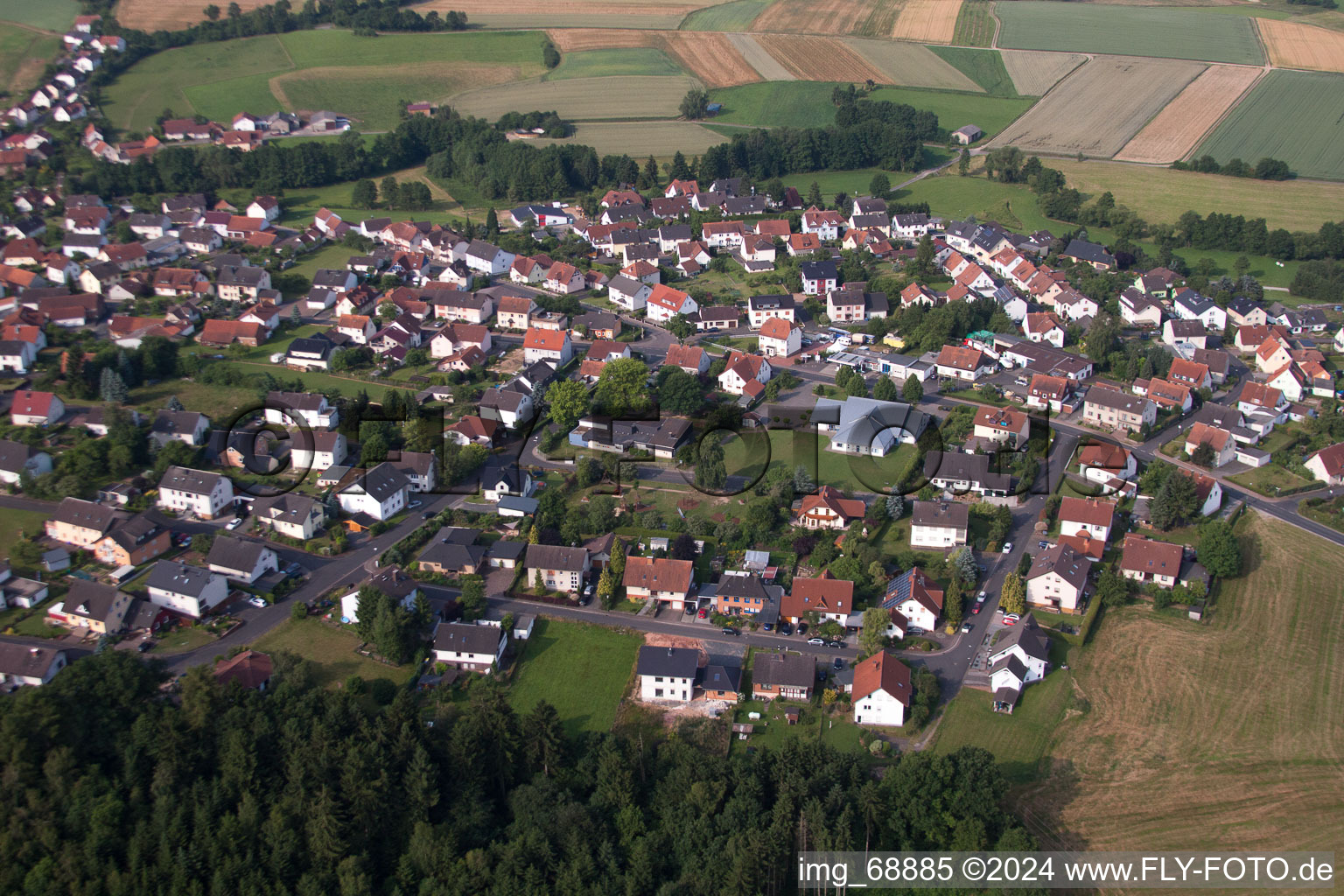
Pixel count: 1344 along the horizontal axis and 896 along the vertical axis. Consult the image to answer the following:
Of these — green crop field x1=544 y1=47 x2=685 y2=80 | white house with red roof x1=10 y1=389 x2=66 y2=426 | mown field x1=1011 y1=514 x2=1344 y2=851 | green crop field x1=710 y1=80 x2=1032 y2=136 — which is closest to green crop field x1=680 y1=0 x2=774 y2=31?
green crop field x1=544 y1=47 x2=685 y2=80

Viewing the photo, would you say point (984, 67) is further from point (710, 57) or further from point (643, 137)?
point (643, 137)

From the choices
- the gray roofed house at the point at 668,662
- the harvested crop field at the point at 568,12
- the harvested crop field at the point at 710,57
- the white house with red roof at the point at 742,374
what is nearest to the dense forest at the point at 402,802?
the gray roofed house at the point at 668,662

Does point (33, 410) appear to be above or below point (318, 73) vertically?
below

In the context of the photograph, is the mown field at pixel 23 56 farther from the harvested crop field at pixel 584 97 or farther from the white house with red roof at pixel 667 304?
the white house with red roof at pixel 667 304

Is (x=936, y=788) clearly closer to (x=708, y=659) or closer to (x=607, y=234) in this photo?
(x=708, y=659)

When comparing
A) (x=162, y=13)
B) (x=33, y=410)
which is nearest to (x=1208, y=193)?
(x=33, y=410)

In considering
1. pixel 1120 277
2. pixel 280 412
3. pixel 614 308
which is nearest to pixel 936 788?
pixel 280 412
